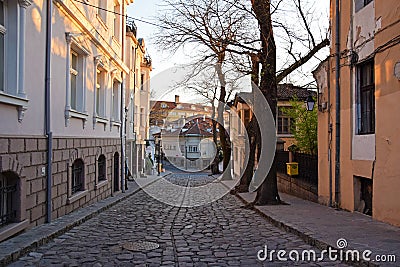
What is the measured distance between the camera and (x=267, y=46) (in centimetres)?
1462

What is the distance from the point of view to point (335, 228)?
377 inches

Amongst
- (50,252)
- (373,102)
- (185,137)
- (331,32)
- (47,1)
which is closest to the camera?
(50,252)

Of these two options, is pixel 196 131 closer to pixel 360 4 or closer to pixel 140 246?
pixel 360 4

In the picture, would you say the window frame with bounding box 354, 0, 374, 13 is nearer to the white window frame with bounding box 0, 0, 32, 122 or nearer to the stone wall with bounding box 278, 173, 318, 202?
the stone wall with bounding box 278, 173, 318, 202

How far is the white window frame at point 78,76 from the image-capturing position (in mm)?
12273

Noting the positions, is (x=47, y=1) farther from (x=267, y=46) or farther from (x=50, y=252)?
(x=267, y=46)

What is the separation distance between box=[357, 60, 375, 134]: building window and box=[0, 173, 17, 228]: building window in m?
7.98

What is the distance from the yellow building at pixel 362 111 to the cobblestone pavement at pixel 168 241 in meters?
2.31

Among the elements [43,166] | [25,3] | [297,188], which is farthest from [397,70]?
[297,188]

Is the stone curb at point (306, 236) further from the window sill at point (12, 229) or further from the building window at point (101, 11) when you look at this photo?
the building window at point (101, 11)

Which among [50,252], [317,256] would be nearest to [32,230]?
[50,252]

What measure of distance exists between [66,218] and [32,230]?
6.76 feet

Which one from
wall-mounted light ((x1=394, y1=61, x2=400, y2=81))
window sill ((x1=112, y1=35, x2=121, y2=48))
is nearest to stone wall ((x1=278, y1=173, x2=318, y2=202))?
wall-mounted light ((x1=394, y1=61, x2=400, y2=81))

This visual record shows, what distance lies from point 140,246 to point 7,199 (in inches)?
104
